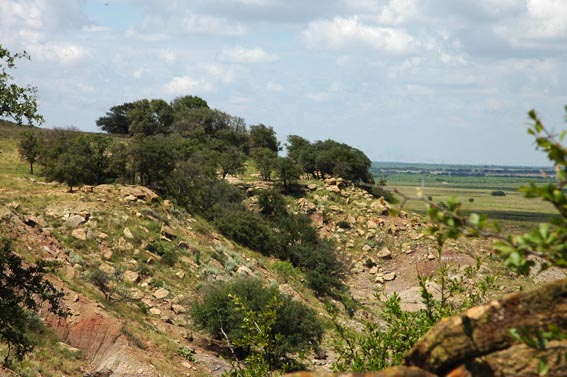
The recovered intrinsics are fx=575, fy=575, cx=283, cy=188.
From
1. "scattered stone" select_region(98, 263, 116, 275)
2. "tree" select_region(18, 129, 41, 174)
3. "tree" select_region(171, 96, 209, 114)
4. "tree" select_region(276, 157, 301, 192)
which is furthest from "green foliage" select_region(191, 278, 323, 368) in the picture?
"tree" select_region(171, 96, 209, 114)

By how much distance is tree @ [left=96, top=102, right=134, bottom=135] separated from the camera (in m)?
100

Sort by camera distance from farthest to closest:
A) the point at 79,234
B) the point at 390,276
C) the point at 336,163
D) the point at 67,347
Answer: the point at 336,163 → the point at 390,276 → the point at 79,234 → the point at 67,347

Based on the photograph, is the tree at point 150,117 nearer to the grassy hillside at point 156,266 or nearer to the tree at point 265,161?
the tree at point 265,161

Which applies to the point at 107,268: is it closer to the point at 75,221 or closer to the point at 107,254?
the point at 107,254

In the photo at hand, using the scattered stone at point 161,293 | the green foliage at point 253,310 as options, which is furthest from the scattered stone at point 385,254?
the scattered stone at point 161,293

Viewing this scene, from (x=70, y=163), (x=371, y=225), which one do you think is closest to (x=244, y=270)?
(x=70, y=163)

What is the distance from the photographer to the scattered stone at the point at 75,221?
33894 mm

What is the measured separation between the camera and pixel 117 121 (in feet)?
331

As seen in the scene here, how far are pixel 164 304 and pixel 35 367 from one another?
11.1m

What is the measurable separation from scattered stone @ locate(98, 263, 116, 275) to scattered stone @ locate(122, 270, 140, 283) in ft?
2.21

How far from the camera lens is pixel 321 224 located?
185ft

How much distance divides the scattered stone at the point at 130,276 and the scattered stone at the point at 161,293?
1.49 meters

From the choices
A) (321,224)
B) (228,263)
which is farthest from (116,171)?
(321,224)

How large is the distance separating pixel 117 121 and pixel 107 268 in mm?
74868
